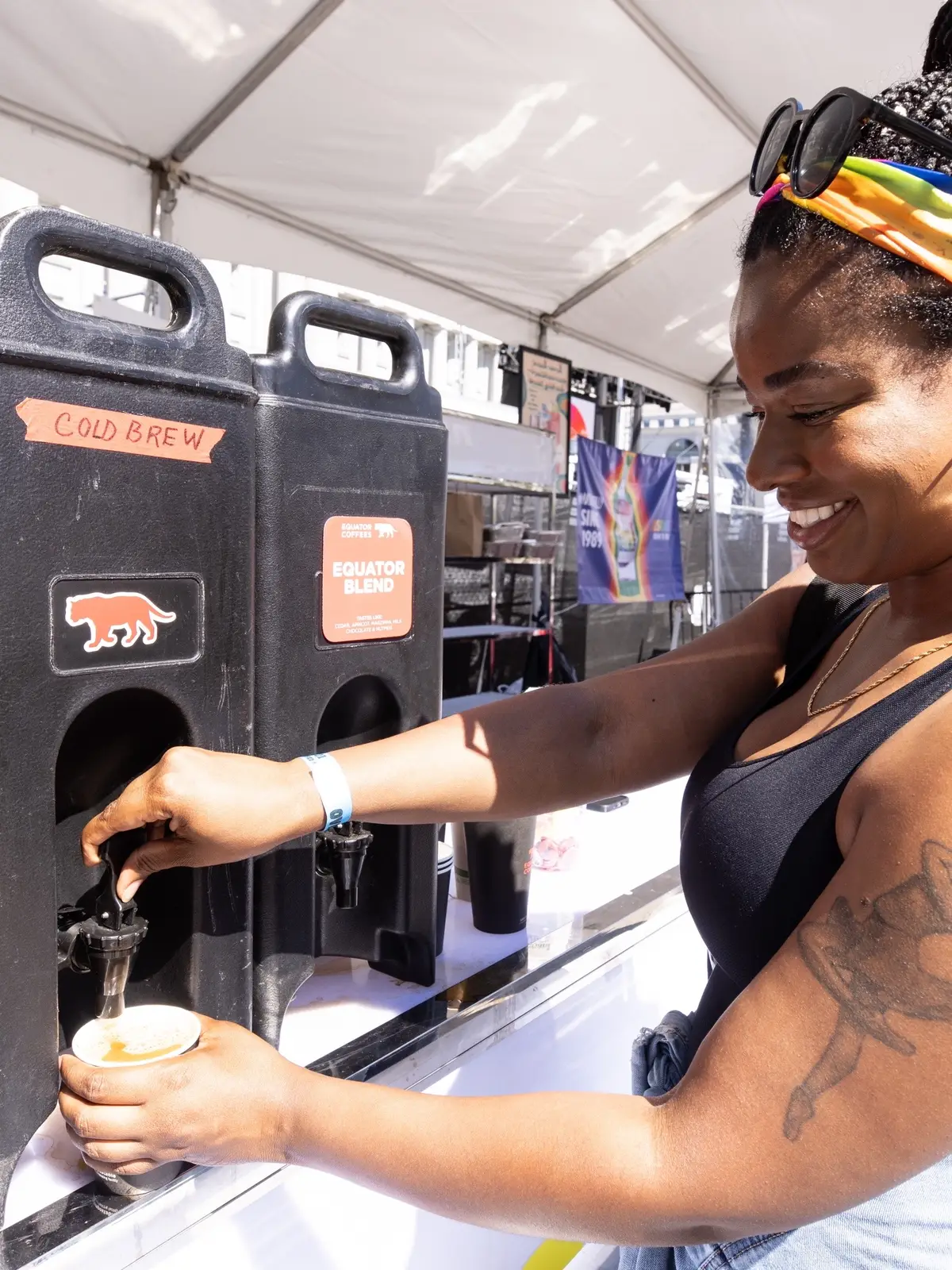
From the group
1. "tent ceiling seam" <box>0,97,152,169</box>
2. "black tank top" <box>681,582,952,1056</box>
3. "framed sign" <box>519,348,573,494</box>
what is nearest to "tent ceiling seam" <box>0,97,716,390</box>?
"tent ceiling seam" <box>0,97,152,169</box>

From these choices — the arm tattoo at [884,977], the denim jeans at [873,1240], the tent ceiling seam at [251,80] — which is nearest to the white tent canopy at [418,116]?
the tent ceiling seam at [251,80]

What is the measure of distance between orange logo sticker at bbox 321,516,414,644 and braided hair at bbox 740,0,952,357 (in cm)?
42

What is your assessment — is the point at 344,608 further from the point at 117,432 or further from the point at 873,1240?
the point at 873,1240

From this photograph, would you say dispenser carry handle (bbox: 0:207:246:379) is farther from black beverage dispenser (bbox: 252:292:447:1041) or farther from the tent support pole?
the tent support pole

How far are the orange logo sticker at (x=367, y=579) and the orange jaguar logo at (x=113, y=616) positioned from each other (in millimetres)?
185

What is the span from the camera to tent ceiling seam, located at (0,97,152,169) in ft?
7.52

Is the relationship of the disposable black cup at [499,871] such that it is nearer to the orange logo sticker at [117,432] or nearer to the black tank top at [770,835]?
the black tank top at [770,835]

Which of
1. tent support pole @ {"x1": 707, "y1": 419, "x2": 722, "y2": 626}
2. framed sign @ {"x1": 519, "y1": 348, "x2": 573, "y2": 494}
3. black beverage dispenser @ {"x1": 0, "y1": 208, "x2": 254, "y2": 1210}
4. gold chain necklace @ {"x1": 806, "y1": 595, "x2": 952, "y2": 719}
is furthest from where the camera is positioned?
tent support pole @ {"x1": 707, "y1": 419, "x2": 722, "y2": 626}

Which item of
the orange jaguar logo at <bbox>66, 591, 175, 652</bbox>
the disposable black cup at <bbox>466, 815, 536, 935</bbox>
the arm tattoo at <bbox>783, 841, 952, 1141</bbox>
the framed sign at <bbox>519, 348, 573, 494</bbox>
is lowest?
the disposable black cup at <bbox>466, 815, 536, 935</bbox>

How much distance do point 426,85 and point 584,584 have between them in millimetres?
2862

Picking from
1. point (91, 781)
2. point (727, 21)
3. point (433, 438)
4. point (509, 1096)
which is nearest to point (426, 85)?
point (727, 21)

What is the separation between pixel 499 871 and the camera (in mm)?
1137

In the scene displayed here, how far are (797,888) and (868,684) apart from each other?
20 cm

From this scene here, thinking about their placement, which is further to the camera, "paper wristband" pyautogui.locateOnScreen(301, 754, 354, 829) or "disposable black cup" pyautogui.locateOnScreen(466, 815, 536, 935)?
"disposable black cup" pyautogui.locateOnScreen(466, 815, 536, 935)
